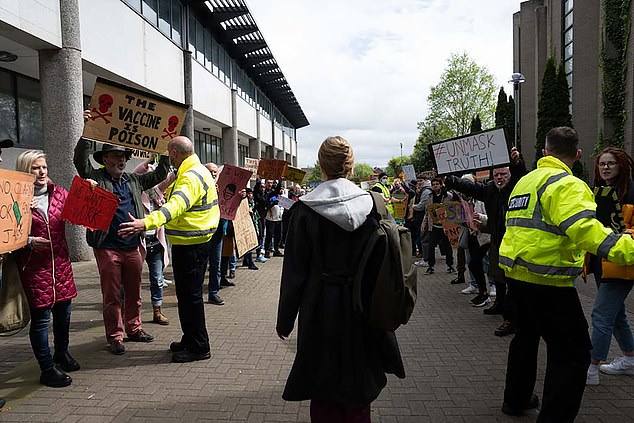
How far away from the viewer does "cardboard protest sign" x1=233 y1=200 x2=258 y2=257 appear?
8.52 m

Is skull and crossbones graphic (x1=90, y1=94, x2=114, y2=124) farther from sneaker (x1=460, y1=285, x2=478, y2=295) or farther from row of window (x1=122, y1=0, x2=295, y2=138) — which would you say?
row of window (x1=122, y1=0, x2=295, y2=138)

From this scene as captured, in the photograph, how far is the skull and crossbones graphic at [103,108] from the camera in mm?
4448

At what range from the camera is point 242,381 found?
4203mm

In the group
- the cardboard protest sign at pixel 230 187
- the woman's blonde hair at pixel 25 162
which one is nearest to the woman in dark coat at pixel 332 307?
the woman's blonde hair at pixel 25 162

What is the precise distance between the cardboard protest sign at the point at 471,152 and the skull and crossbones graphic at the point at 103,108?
3.20 metres

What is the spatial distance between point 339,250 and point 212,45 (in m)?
24.0

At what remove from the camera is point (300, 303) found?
2.70 m

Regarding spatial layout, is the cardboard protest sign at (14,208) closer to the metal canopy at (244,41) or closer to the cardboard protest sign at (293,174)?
the cardboard protest sign at (293,174)

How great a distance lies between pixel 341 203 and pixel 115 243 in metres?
3.11

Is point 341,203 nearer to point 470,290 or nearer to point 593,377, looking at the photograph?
point 593,377

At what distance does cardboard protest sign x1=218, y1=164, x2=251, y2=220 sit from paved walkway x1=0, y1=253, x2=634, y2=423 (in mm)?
1900

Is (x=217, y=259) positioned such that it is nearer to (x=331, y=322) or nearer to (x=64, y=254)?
(x=64, y=254)

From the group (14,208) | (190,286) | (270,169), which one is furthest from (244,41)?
(14,208)

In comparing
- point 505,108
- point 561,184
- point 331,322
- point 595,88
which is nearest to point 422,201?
point 561,184
